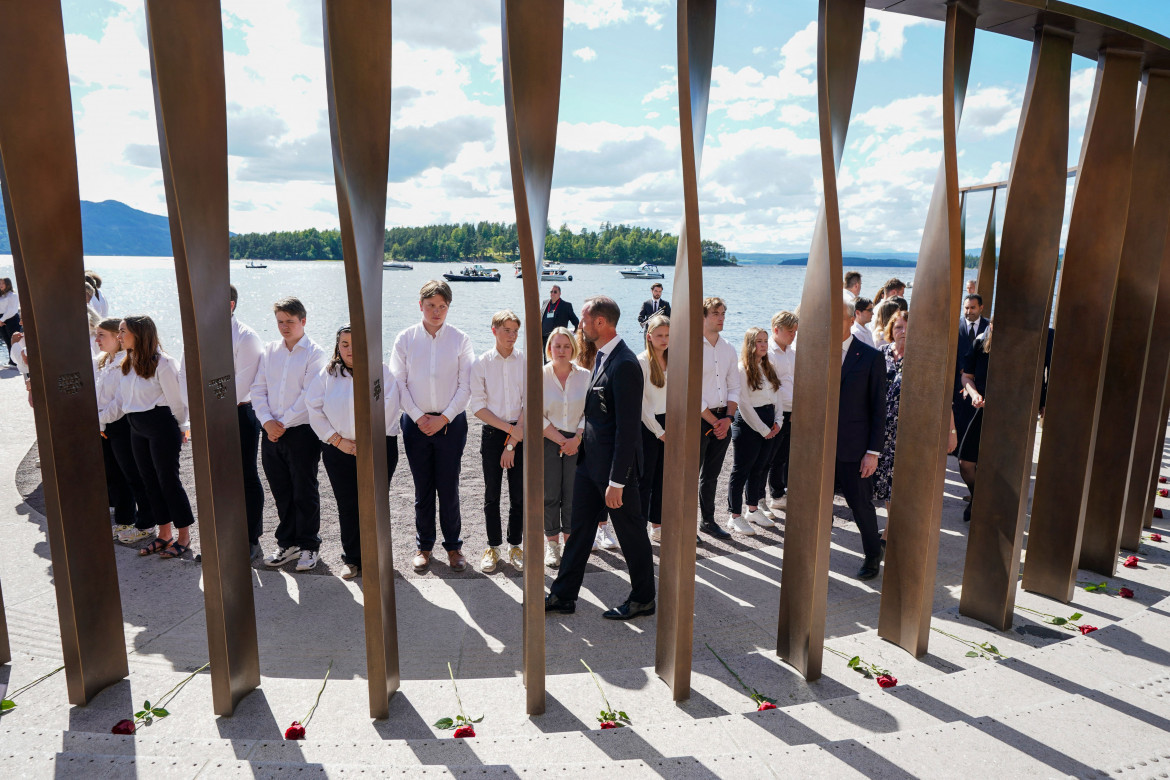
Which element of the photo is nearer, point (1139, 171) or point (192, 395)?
point (192, 395)

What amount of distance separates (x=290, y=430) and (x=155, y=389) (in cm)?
103

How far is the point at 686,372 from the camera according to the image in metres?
3.41

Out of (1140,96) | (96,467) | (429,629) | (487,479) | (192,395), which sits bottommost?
(429,629)

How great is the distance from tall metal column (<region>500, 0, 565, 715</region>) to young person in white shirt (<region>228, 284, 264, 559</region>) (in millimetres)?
3117

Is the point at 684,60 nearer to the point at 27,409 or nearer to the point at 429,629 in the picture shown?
the point at 429,629

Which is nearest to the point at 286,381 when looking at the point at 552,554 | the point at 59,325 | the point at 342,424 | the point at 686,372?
the point at 342,424

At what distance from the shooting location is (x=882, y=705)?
3.50 m

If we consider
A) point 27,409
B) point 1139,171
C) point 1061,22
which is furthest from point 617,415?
point 27,409

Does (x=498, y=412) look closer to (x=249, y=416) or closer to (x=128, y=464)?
(x=249, y=416)

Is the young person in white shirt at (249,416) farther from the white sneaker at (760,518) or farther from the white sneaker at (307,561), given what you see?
the white sneaker at (760,518)

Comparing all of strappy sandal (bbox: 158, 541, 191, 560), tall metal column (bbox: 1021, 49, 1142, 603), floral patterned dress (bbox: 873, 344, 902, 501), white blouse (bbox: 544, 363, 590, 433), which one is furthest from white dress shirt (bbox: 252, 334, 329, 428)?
tall metal column (bbox: 1021, 49, 1142, 603)

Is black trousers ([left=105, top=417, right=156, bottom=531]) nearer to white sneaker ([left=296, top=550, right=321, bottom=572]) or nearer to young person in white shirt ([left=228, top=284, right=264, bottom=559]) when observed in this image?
young person in white shirt ([left=228, top=284, right=264, bottom=559])

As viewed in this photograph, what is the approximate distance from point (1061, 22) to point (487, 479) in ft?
15.1

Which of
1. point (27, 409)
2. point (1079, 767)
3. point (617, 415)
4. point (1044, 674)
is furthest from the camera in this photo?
point (27, 409)
